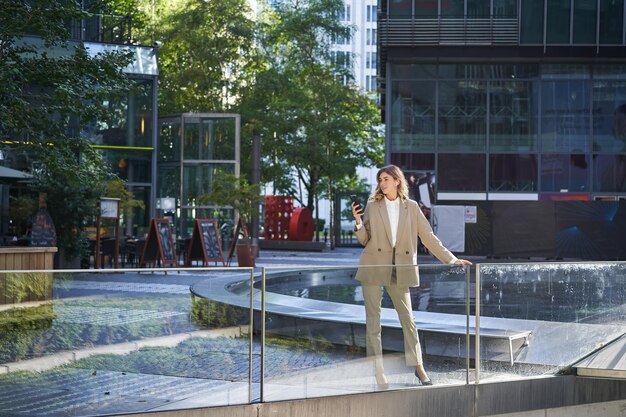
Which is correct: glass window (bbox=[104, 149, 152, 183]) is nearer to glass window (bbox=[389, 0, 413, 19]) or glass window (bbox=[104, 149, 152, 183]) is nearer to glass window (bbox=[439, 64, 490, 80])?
glass window (bbox=[389, 0, 413, 19])

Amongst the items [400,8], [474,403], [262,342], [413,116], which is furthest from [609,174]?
[262,342]

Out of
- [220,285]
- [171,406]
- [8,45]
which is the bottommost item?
[171,406]

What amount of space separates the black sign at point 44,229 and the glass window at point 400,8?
61.2ft

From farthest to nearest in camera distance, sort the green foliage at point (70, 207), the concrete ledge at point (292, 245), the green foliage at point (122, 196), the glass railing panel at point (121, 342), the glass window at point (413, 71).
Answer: the concrete ledge at point (292, 245) < the glass window at point (413, 71) < the green foliage at point (122, 196) < the green foliage at point (70, 207) < the glass railing panel at point (121, 342)

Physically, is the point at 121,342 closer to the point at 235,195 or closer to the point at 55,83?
the point at 55,83

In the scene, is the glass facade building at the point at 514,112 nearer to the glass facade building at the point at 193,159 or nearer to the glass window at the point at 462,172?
the glass window at the point at 462,172


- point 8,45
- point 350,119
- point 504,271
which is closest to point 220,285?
point 504,271

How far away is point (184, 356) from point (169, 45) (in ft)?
145

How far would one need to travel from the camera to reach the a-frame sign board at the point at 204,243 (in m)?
26.8

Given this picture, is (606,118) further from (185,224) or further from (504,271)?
(504,271)

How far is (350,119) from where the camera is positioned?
49625 millimetres

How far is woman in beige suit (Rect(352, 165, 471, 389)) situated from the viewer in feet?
26.5

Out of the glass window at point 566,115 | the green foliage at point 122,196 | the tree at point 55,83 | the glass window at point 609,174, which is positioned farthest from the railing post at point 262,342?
the glass window at point 609,174

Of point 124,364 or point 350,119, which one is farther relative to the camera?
point 350,119
